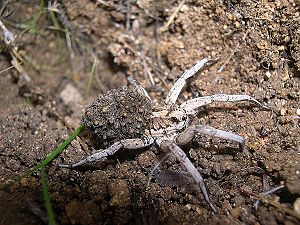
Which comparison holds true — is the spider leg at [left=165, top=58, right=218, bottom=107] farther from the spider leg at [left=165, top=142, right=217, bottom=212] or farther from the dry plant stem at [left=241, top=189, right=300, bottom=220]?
the dry plant stem at [left=241, top=189, right=300, bottom=220]

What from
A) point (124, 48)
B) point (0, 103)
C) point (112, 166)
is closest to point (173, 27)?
point (124, 48)

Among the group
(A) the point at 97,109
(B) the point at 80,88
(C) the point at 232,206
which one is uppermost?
(A) the point at 97,109

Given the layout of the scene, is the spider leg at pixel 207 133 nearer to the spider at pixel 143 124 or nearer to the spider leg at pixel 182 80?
the spider at pixel 143 124

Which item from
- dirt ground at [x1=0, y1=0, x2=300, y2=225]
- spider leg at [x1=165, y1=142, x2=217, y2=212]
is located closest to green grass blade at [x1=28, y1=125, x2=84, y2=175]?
dirt ground at [x1=0, y1=0, x2=300, y2=225]

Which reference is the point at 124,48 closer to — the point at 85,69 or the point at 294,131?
the point at 85,69

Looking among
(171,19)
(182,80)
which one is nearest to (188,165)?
(182,80)

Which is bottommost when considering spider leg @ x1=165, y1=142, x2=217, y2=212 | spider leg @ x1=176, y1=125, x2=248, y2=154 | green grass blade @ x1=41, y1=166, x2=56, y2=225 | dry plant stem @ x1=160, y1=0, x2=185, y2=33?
spider leg @ x1=165, y1=142, x2=217, y2=212

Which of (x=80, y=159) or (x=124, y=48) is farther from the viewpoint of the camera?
(x=124, y=48)
